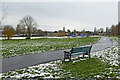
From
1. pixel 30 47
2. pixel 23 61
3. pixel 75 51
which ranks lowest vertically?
pixel 23 61

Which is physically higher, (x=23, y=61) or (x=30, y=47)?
(x=30, y=47)

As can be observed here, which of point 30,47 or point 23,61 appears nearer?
point 23,61

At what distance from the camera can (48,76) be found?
4809 mm

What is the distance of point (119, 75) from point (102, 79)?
0.89 metres

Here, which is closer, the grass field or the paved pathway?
the paved pathway

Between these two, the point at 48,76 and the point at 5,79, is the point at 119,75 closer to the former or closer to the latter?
the point at 48,76

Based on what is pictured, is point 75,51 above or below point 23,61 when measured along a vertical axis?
above

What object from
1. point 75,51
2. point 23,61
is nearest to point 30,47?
point 23,61

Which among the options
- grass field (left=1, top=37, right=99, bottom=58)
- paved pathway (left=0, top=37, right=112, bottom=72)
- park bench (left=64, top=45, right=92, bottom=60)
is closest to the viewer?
paved pathway (left=0, top=37, right=112, bottom=72)

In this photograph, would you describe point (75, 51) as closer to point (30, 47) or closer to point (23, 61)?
point (23, 61)

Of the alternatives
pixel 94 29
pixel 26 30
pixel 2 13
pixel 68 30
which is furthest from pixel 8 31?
pixel 94 29

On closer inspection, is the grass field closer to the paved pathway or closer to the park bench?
the paved pathway

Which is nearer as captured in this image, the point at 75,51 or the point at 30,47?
the point at 75,51

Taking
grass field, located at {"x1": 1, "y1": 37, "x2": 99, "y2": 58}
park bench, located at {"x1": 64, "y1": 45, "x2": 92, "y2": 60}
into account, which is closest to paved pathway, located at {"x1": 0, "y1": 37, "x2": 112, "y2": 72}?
park bench, located at {"x1": 64, "y1": 45, "x2": 92, "y2": 60}
